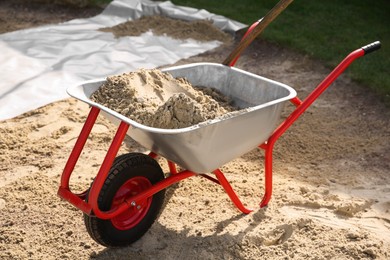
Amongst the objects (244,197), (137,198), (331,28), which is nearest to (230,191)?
(244,197)

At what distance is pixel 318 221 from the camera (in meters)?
2.97

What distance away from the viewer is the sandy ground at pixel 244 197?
9.16ft

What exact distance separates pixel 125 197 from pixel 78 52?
3.17 m

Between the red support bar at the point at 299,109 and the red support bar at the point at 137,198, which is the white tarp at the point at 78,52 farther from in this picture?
the red support bar at the point at 299,109

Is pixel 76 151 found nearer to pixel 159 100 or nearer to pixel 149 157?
pixel 149 157

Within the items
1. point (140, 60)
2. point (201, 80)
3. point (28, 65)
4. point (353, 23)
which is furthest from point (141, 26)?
point (201, 80)

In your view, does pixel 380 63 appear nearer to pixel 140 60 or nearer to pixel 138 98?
pixel 140 60

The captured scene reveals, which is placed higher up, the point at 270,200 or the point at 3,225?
the point at 270,200

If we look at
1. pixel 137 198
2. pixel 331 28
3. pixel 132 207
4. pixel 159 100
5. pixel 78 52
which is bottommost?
pixel 78 52

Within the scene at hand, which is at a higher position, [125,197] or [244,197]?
[125,197]

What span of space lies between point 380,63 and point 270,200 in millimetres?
2668

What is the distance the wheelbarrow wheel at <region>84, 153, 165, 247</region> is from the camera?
8.34ft

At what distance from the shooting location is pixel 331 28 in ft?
20.4

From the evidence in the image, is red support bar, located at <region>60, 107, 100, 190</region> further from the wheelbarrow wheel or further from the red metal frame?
the wheelbarrow wheel
